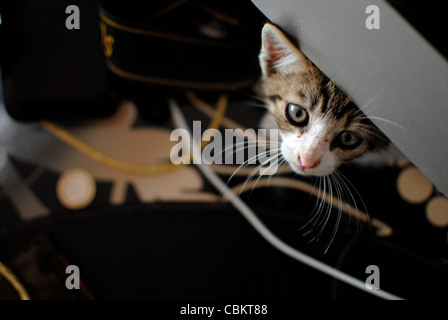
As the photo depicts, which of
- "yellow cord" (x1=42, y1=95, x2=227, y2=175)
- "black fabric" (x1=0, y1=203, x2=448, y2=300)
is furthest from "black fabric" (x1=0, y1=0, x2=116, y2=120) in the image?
"black fabric" (x1=0, y1=203, x2=448, y2=300)

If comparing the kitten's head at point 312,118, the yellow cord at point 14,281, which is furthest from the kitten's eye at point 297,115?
the yellow cord at point 14,281

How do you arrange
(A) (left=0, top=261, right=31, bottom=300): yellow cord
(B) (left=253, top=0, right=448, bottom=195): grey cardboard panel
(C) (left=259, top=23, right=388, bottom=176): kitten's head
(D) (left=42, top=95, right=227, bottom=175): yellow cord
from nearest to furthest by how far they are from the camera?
(B) (left=253, top=0, right=448, bottom=195): grey cardboard panel → (C) (left=259, top=23, right=388, bottom=176): kitten's head → (A) (left=0, top=261, right=31, bottom=300): yellow cord → (D) (left=42, top=95, right=227, bottom=175): yellow cord

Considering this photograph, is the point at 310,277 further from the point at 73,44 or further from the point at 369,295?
the point at 73,44

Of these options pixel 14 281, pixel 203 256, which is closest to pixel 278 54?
pixel 203 256

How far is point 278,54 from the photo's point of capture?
0.56 meters

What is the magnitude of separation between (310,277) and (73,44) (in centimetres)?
72

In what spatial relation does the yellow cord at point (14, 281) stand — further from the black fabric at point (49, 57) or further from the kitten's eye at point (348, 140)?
the kitten's eye at point (348, 140)

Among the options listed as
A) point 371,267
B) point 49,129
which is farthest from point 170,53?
point 371,267

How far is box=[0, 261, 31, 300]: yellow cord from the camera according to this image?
71 cm

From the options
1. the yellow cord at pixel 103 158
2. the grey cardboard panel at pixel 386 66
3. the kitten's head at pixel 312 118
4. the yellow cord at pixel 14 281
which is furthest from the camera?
the yellow cord at pixel 103 158

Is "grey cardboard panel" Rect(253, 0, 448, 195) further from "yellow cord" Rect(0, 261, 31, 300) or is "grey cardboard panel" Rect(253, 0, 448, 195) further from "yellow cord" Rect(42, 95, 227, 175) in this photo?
"yellow cord" Rect(0, 261, 31, 300)

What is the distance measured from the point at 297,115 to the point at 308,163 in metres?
0.09

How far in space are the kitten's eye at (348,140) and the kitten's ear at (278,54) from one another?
0.12 m

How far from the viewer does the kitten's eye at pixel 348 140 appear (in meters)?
0.56
